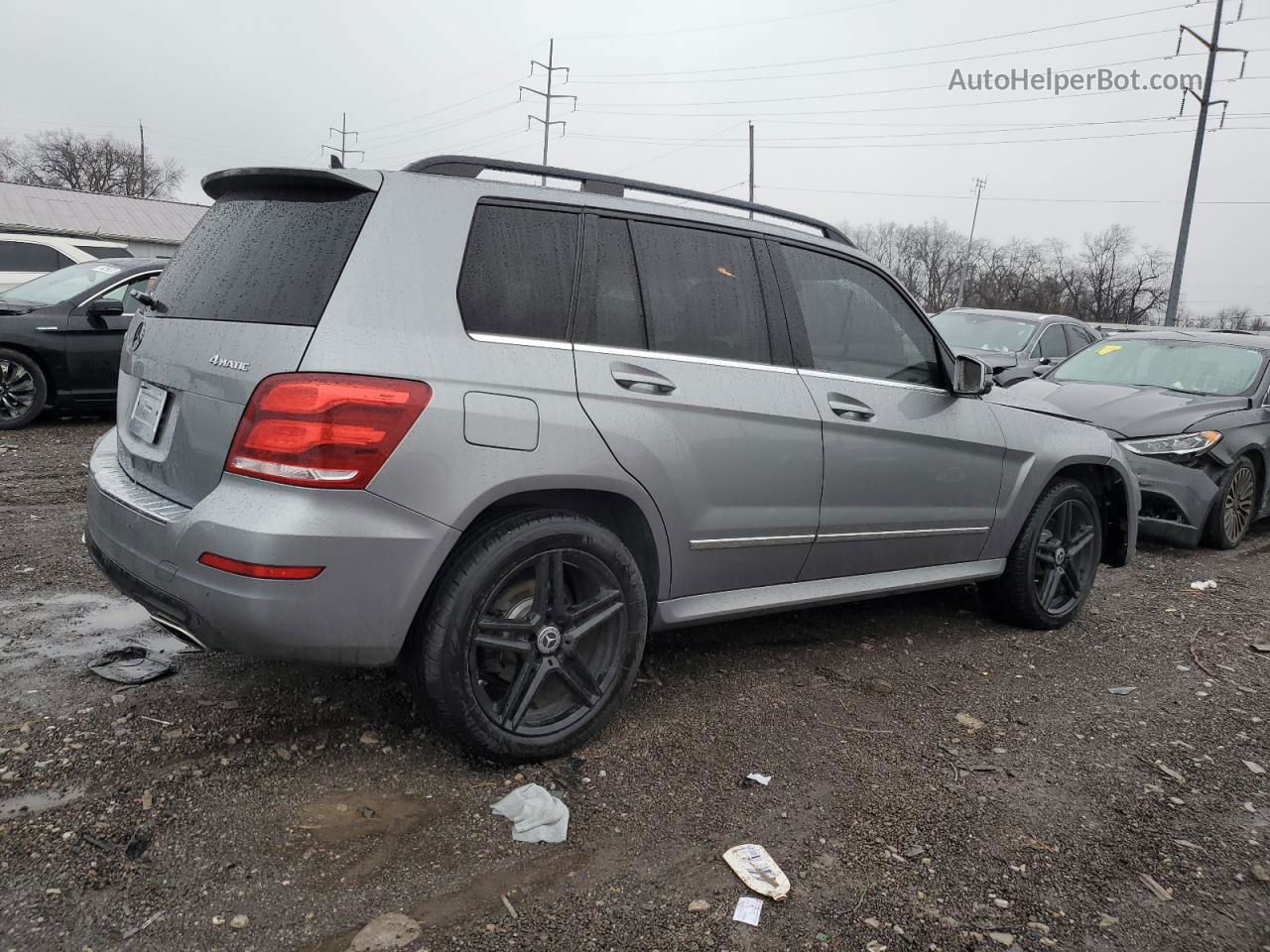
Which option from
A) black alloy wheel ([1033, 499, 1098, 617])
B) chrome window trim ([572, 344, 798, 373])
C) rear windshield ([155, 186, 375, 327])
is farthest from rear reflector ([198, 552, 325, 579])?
black alloy wheel ([1033, 499, 1098, 617])

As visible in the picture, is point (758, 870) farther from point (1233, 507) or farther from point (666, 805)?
point (1233, 507)

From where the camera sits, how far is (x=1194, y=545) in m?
7.43

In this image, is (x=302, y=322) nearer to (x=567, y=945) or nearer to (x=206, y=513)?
(x=206, y=513)

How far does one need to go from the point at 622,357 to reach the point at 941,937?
195 cm

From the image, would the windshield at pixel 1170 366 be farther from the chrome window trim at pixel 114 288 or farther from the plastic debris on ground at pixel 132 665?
the chrome window trim at pixel 114 288

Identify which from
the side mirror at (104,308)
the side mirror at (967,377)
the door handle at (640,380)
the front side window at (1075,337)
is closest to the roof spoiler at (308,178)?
the door handle at (640,380)

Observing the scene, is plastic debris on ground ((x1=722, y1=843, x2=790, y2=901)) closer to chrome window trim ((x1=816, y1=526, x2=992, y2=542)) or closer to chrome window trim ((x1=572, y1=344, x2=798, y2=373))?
chrome window trim ((x1=816, y1=526, x2=992, y2=542))

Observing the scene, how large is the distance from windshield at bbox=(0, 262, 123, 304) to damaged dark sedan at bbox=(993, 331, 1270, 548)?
839 centimetres

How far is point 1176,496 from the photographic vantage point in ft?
23.7

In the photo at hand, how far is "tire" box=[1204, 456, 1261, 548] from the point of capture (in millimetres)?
7355

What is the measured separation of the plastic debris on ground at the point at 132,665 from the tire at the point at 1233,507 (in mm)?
7134

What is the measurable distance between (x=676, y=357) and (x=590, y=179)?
2.30ft

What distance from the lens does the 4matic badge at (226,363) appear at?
279 cm

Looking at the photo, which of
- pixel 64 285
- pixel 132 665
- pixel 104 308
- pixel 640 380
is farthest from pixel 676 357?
pixel 64 285
